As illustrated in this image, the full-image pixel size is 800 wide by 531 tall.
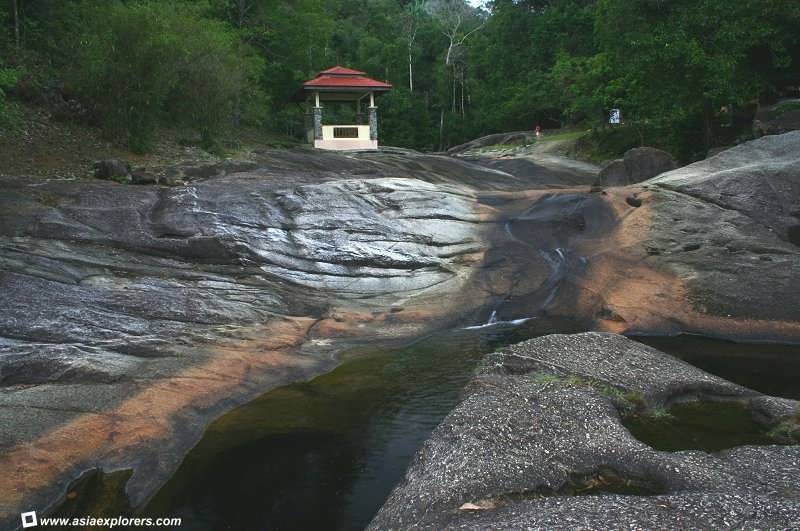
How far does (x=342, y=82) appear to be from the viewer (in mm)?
37219

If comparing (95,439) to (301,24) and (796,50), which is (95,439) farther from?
(301,24)

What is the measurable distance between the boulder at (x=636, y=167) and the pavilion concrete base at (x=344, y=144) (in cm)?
1573

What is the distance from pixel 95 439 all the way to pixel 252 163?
16.4m

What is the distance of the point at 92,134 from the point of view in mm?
21078

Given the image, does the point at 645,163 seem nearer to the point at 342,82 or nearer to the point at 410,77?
the point at 342,82

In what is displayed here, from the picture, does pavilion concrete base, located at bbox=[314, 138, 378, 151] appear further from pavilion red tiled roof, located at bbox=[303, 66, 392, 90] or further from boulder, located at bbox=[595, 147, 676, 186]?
boulder, located at bbox=[595, 147, 676, 186]

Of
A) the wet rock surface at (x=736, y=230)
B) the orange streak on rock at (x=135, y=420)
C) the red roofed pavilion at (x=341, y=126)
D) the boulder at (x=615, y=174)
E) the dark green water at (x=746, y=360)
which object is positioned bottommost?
the dark green water at (x=746, y=360)

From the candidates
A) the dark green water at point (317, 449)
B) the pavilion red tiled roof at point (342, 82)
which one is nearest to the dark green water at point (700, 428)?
the dark green water at point (317, 449)

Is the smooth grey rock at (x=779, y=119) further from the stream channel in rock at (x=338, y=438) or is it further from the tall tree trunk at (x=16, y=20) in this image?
the tall tree trunk at (x=16, y=20)

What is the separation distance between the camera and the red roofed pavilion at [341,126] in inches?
1430

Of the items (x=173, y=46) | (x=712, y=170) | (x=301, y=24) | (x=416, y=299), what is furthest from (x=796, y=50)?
(x=301, y=24)

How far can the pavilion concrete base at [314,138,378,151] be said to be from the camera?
3622 cm

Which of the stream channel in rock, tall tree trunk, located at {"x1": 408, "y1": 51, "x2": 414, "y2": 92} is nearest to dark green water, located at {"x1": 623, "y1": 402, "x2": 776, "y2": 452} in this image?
the stream channel in rock

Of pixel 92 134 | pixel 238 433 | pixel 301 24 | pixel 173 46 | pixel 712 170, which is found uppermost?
pixel 301 24
